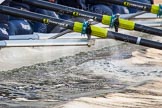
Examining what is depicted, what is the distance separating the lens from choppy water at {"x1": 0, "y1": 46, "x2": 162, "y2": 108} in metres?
5.37

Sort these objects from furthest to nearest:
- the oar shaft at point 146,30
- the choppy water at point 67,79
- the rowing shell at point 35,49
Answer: the oar shaft at point 146,30
the rowing shell at point 35,49
the choppy water at point 67,79

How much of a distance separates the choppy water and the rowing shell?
78 mm

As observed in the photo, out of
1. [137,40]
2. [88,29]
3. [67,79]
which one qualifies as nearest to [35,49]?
[67,79]

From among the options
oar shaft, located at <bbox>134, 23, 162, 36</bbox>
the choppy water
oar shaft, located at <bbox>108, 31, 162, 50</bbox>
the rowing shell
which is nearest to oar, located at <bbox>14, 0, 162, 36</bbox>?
oar shaft, located at <bbox>134, 23, 162, 36</bbox>

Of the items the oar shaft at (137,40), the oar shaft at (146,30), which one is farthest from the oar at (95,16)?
the oar shaft at (137,40)

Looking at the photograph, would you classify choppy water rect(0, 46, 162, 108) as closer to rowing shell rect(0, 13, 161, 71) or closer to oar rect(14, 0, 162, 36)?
rowing shell rect(0, 13, 161, 71)

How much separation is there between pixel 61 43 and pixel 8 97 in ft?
5.49

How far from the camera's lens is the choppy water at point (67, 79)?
17.6 ft

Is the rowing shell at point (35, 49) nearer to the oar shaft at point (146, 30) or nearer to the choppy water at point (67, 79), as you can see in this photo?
the choppy water at point (67, 79)

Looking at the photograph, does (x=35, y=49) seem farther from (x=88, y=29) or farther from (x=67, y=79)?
(x=88, y=29)

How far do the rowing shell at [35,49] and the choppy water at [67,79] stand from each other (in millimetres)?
78

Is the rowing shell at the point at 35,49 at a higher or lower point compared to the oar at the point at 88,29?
lower

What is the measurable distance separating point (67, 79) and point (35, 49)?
1.97 ft

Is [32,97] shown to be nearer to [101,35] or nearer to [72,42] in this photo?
[101,35]
